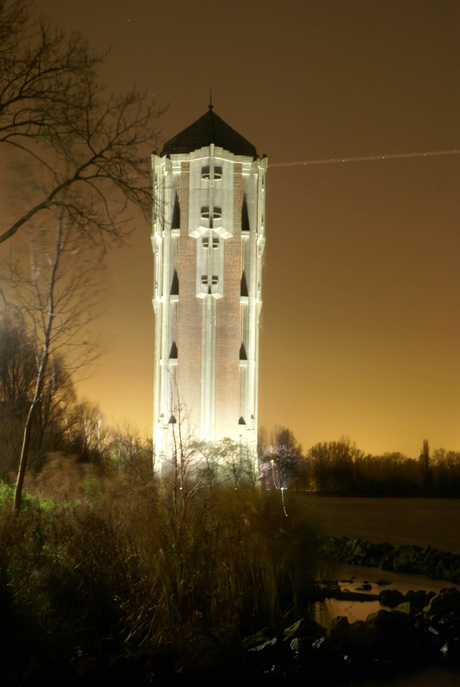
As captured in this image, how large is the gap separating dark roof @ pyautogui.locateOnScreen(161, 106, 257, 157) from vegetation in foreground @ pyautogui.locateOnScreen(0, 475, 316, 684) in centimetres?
4927

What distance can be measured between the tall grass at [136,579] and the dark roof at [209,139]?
1942 inches

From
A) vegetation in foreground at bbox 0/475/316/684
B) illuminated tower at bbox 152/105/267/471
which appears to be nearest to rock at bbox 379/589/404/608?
vegetation in foreground at bbox 0/475/316/684

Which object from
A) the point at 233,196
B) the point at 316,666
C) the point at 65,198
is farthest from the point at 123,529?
the point at 233,196

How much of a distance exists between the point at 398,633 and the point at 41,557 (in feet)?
21.7

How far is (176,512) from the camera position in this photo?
1479 cm

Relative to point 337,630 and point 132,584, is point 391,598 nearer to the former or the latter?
point 337,630

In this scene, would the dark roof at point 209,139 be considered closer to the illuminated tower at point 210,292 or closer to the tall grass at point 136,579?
the illuminated tower at point 210,292

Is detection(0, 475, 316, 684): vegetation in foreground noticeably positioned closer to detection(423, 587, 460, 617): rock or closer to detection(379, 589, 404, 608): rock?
detection(423, 587, 460, 617): rock

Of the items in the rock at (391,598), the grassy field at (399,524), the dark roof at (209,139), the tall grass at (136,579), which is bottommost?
the rock at (391,598)

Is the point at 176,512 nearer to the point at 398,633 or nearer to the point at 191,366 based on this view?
the point at 398,633

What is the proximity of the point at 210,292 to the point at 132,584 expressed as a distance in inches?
1783

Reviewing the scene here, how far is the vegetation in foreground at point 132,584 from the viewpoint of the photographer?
13281 mm

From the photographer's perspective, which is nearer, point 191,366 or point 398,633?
point 398,633

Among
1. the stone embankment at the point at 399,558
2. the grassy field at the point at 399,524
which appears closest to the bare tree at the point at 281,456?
the grassy field at the point at 399,524
